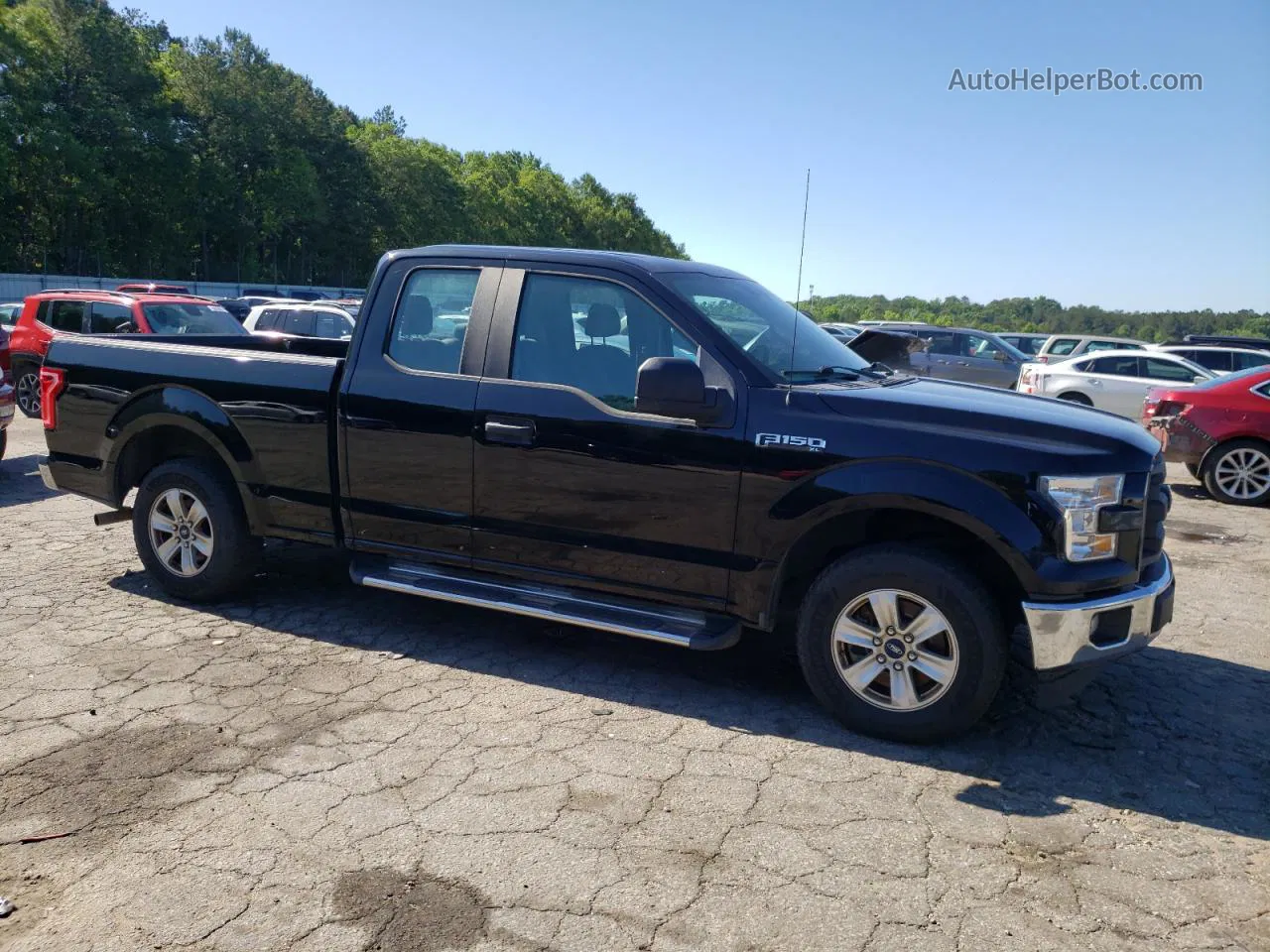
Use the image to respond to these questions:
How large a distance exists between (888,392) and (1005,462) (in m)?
0.65

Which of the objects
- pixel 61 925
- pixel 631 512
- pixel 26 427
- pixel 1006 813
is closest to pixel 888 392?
pixel 631 512

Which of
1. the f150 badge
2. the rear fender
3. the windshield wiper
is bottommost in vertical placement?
the rear fender

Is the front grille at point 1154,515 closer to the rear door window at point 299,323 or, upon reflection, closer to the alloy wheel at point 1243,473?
the alloy wheel at point 1243,473

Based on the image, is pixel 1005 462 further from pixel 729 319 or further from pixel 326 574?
pixel 326 574

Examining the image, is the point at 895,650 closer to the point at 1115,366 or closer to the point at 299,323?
the point at 299,323

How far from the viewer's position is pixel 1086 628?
3715mm

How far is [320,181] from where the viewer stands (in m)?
69.2

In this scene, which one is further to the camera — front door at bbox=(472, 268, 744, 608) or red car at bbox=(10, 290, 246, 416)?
red car at bbox=(10, 290, 246, 416)

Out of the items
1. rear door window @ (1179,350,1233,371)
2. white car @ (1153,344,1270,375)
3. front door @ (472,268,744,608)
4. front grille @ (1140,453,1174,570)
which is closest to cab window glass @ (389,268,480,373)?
front door @ (472,268,744,608)

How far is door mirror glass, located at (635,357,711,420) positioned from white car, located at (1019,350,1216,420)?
1251 cm

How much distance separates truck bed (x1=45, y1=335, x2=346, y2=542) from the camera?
5078mm

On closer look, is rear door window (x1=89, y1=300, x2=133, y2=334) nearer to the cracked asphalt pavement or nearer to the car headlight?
the cracked asphalt pavement

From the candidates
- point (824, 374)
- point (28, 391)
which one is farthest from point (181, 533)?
point (28, 391)

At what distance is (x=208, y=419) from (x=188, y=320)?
9.16 m
